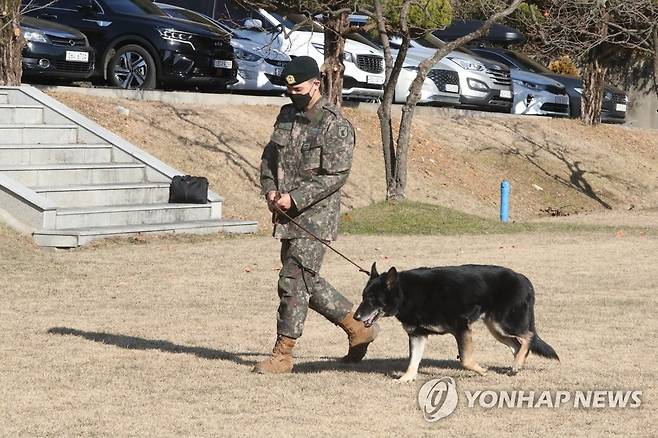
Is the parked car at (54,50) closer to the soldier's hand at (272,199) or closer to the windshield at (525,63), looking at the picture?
the soldier's hand at (272,199)

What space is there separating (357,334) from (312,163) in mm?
1243

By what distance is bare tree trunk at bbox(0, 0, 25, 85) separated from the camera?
20.2 meters

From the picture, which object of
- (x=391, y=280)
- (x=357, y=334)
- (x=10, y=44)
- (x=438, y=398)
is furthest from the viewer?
(x=10, y=44)

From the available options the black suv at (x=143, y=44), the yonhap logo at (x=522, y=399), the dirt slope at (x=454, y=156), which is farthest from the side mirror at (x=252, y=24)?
the yonhap logo at (x=522, y=399)

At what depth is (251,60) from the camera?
25.9 meters

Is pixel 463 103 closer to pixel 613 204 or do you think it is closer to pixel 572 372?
pixel 613 204

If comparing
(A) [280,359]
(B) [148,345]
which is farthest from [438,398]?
(B) [148,345]

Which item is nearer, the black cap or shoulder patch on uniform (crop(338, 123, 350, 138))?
the black cap

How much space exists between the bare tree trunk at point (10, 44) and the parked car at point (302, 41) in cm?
626

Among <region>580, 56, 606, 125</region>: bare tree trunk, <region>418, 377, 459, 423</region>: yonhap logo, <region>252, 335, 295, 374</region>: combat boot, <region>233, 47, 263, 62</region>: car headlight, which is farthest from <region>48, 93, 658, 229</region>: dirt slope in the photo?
<region>418, 377, 459, 423</region>: yonhap logo

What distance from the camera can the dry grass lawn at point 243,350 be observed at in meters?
7.64

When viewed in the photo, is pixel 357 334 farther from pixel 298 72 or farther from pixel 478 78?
pixel 478 78

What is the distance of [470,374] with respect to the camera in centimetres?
905

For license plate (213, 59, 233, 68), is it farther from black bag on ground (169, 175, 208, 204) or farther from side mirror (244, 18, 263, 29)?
black bag on ground (169, 175, 208, 204)
